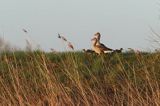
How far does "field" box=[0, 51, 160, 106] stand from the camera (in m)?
7.18

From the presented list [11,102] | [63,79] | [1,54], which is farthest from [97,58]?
[11,102]

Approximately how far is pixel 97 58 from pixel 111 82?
148cm

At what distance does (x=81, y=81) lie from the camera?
892cm

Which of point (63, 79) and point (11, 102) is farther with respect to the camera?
point (63, 79)

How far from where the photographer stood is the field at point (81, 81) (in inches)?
283

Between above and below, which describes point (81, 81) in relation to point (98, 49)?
below

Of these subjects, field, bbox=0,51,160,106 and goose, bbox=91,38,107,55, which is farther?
goose, bbox=91,38,107,55

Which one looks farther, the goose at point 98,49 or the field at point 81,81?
the goose at point 98,49

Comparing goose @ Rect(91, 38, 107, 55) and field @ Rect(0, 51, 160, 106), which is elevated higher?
goose @ Rect(91, 38, 107, 55)

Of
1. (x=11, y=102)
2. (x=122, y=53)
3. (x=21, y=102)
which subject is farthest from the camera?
(x=122, y=53)

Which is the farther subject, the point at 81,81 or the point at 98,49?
the point at 98,49

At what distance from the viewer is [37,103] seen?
7.53m

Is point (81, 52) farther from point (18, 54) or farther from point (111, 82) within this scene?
point (111, 82)

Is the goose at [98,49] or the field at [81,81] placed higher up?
the goose at [98,49]
